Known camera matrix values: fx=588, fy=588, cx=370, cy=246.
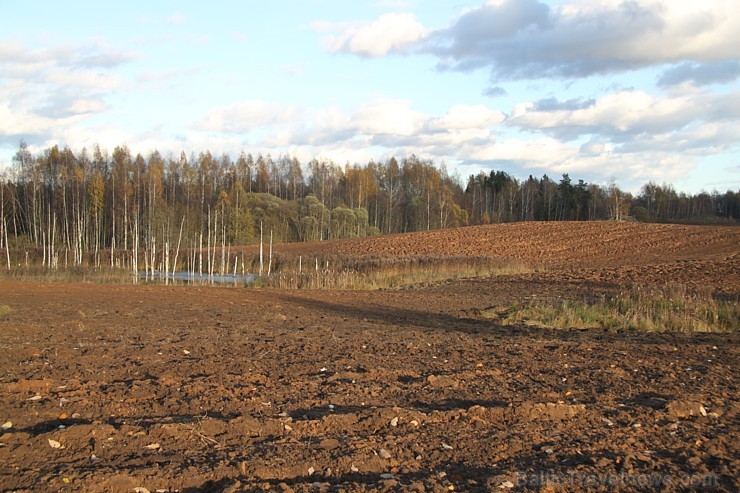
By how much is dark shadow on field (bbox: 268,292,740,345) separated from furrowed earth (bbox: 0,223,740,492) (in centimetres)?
16

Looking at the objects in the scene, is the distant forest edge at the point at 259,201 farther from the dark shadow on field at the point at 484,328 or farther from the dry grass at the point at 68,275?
the dark shadow on field at the point at 484,328

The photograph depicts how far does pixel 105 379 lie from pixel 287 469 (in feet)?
13.2

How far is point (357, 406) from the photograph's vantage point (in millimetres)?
6500

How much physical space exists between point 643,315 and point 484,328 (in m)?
3.96

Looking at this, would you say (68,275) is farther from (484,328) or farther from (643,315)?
(643,315)

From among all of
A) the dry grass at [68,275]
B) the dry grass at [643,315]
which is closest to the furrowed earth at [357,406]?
the dry grass at [643,315]

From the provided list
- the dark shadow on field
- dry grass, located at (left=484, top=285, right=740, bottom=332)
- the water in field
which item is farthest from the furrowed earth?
the water in field

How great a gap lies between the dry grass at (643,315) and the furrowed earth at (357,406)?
0.85 meters

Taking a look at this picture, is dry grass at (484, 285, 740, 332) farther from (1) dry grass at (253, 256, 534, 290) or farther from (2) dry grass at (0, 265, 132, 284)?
(2) dry grass at (0, 265, 132, 284)

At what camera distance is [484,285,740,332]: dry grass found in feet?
44.7

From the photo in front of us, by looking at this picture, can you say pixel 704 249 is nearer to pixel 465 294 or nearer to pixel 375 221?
pixel 465 294

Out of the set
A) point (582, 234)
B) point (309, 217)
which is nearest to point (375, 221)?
point (309, 217)

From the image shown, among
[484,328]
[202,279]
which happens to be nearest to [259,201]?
[202,279]

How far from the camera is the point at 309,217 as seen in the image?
209 ft
